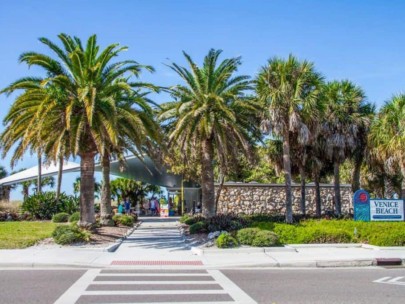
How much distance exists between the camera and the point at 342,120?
1181 inches

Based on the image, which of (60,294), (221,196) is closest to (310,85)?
(221,196)

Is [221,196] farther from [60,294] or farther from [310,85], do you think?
[60,294]

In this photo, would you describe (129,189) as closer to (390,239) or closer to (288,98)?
(288,98)

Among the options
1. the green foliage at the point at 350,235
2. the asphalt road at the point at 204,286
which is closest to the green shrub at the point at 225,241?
the green foliage at the point at 350,235

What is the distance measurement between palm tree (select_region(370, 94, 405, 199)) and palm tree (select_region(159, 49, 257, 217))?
8241 millimetres

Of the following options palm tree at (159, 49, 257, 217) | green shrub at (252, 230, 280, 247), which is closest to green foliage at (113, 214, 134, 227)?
palm tree at (159, 49, 257, 217)

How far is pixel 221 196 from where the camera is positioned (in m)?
38.1

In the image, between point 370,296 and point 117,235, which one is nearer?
point 370,296

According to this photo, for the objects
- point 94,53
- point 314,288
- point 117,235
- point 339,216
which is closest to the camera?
point 314,288

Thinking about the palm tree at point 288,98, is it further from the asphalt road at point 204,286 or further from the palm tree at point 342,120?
the asphalt road at point 204,286

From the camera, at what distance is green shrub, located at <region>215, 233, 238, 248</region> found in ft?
53.6

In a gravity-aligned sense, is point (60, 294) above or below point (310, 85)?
below

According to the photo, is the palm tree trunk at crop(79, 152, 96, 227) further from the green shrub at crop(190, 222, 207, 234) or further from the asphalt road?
the asphalt road

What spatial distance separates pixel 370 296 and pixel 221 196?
28.8 metres
